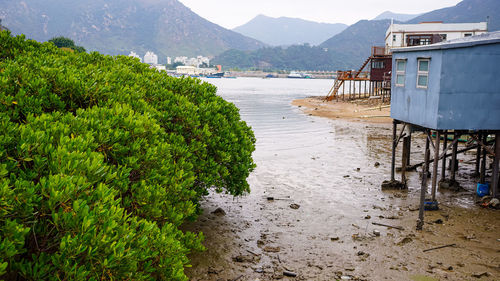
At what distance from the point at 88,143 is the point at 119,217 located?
1205 millimetres

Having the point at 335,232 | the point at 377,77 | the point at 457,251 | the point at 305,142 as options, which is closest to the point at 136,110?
the point at 335,232

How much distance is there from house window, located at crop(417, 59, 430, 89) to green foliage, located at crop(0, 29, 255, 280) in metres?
8.81

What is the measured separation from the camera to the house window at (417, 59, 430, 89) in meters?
13.5

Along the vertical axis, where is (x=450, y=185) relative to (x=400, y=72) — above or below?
below

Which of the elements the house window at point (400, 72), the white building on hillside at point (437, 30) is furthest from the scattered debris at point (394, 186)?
the white building on hillside at point (437, 30)

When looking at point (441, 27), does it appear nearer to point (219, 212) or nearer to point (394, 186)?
point (394, 186)

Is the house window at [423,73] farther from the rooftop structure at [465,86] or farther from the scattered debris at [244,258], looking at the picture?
the scattered debris at [244,258]

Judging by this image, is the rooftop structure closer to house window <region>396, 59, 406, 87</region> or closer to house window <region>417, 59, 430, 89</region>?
house window <region>417, 59, 430, 89</region>

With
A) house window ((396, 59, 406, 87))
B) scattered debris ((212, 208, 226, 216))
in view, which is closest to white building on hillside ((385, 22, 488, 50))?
house window ((396, 59, 406, 87))

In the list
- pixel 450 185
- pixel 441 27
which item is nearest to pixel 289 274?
pixel 450 185

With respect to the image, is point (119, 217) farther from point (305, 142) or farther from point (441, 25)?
point (441, 25)

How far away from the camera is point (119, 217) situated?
155 inches

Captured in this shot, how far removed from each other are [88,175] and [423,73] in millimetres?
12968

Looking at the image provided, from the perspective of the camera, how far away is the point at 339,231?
11656mm
